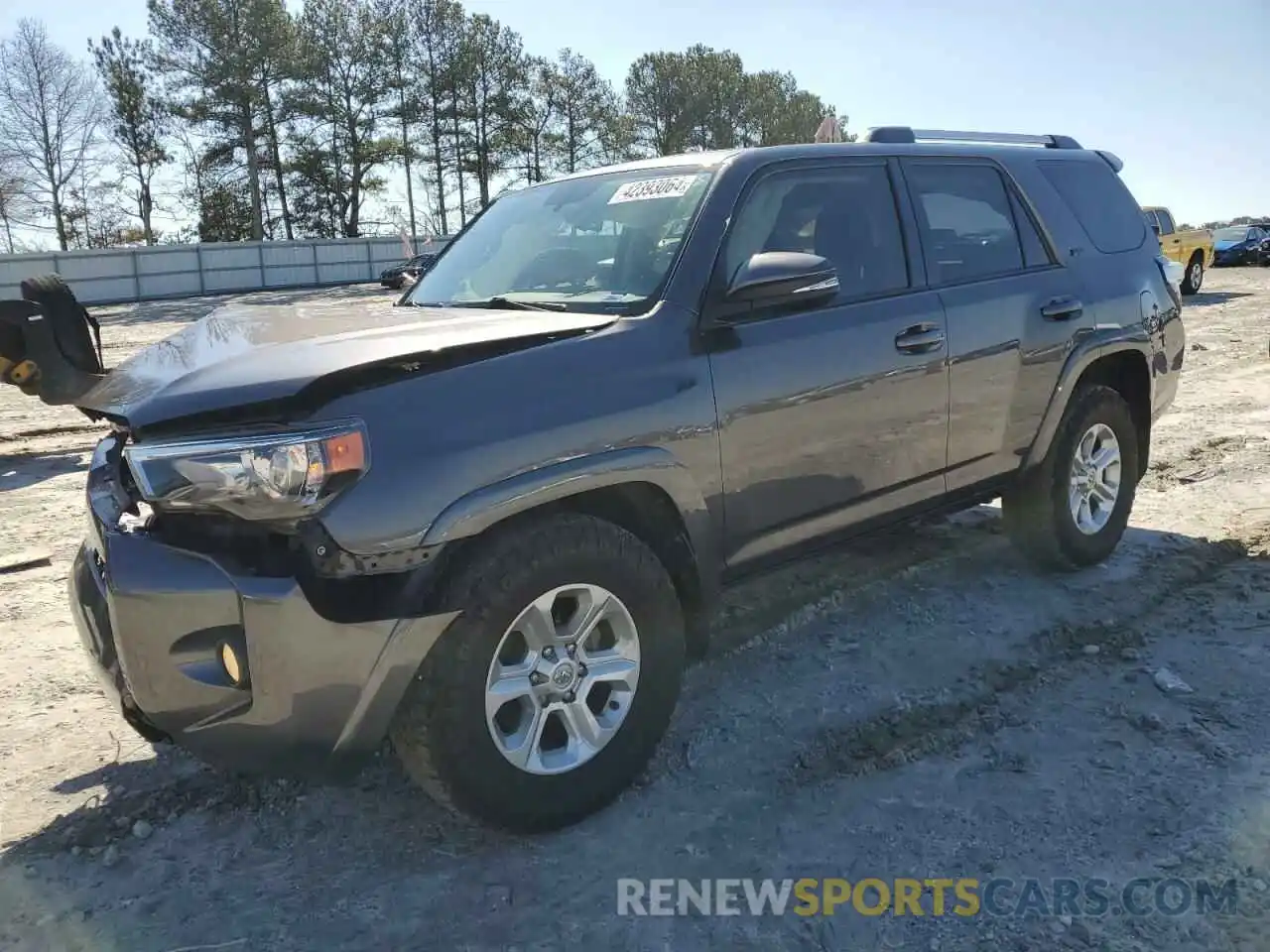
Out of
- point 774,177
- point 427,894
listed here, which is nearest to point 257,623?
point 427,894

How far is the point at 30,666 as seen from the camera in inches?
161

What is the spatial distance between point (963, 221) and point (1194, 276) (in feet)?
Answer: 68.8

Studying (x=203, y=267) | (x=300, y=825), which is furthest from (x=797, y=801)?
(x=203, y=267)

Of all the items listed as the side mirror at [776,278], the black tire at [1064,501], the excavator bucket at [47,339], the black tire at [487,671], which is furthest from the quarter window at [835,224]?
the excavator bucket at [47,339]

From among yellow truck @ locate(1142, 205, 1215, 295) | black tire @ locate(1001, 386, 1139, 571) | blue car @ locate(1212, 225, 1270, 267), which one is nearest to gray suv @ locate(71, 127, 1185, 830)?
black tire @ locate(1001, 386, 1139, 571)

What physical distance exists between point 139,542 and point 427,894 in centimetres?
115

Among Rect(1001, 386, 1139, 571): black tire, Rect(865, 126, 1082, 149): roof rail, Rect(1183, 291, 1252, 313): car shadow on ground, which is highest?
Rect(865, 126, 1082, 149): roof rail

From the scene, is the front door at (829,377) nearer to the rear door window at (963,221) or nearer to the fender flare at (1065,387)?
the rear door window at (963,221)

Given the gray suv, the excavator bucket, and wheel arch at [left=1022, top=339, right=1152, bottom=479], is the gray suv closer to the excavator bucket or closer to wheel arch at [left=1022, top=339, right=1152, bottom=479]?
wheel arch at [left=1022, top=339, right=1152, bottom=479]

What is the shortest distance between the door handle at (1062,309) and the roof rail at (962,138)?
857mm

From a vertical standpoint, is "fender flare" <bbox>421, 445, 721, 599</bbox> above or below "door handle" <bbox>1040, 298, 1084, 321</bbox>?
below

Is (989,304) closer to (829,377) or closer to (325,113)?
(829,377)

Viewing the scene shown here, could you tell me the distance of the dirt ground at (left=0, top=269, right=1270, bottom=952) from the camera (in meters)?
2.47

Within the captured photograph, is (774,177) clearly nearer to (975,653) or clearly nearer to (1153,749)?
(975,653)
